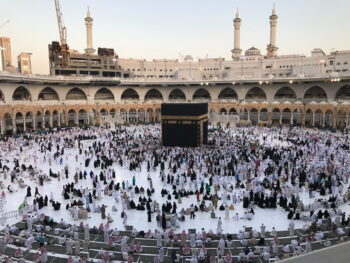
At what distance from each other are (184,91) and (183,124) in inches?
908

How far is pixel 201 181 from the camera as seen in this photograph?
12195 millimetres

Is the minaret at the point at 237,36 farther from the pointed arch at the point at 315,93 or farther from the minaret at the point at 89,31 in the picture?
the minaret at the point at 89,31

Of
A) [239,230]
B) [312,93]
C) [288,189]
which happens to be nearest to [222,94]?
[312,93]

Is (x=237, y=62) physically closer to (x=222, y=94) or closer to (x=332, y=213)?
(x=222, y=94)

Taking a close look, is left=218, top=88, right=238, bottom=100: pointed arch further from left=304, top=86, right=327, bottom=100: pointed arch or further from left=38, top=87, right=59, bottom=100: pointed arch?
left=38, top=87, right=59, bottom=100: pointed arch

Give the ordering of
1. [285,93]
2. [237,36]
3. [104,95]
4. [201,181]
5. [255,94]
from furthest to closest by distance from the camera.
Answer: [237,36] < [104,95] < [255,94] < [285,93] < [201,181]

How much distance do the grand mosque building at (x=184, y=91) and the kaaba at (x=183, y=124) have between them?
14404 millimetres

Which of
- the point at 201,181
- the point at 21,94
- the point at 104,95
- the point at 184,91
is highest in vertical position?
the point at 184,91

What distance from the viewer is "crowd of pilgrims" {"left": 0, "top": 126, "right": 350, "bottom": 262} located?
32.1ft

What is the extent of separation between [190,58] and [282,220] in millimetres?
51814

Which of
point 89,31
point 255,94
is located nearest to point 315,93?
point 255,94

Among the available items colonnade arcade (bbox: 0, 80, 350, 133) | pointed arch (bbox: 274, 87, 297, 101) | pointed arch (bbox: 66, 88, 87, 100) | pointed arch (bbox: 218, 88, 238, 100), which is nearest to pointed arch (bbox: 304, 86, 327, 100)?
colonnade arcade (bbox: 0, 80, 350, 133)

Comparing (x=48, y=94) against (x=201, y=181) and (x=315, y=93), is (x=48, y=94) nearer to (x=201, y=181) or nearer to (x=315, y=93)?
(x=201, y=181)

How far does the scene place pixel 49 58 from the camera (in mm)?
59500
